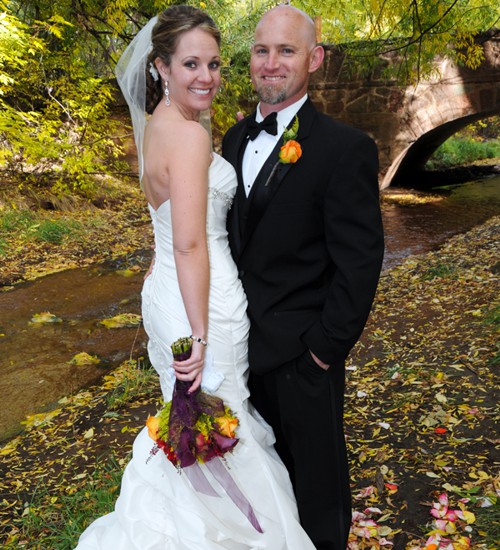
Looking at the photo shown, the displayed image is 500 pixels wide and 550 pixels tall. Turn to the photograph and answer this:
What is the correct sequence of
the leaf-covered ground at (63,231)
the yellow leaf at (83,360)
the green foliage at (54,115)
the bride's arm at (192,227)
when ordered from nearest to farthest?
the bride's arm at (192,227)
the yellow leaf at (83,360)
the leaf-covered ground at (63,231)
the green foliage at (54,115)

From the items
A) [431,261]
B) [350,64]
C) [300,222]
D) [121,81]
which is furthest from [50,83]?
[300,222]

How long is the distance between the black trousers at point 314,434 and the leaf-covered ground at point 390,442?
1.61 ft

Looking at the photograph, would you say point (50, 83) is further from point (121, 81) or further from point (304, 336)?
point (304, 336)

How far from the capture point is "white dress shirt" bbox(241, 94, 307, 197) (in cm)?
218

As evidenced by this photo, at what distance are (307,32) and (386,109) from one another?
1100 cm

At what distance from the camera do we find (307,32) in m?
2.11

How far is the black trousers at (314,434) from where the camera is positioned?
86.0 inches

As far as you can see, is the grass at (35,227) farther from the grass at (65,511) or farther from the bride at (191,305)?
the bride at (191,305)

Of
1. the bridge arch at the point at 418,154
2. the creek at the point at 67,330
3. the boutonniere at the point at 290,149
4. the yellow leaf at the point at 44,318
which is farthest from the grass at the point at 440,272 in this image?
the bridge arch at the point at 418,154

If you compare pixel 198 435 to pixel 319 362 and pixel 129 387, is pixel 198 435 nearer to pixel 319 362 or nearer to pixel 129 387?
pixel 319 362

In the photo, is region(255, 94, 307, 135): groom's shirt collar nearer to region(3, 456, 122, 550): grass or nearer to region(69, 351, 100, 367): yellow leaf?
region(3, 456, 122, 550): grass

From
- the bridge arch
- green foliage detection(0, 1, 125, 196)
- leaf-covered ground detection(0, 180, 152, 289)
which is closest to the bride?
leaf-covered ground detection(0, 180, 152, 289)

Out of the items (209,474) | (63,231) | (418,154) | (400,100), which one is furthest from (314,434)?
(418,154)

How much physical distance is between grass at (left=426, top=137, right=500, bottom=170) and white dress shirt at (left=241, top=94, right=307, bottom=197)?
1629 centimetres
